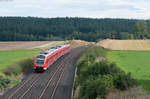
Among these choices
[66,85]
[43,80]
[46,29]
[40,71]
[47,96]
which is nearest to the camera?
[47,96]

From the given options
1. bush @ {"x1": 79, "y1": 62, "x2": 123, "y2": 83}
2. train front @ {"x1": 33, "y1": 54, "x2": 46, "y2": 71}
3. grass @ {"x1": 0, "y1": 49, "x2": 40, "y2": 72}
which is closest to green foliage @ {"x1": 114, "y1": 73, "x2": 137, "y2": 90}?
bush @ {"x1": 79, "y1": 62, "x2": 123, "y2": 83}

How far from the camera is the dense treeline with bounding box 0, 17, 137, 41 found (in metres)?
128

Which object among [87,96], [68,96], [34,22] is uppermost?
[34,22]

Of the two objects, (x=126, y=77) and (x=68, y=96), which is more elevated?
(x=126, y=77)

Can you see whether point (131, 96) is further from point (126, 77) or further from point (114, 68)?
point (114, 68)

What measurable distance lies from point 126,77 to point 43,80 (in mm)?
15522

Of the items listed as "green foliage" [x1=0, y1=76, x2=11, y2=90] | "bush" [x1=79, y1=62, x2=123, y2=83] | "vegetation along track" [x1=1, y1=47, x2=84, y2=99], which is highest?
"bush" [x1=79, y1=62, x2=123, y2=83]

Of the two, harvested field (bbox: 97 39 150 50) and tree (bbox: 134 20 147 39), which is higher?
tree (bbox: 134 20 147 39)

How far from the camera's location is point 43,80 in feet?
104

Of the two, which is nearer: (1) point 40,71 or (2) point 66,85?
(2) point 66,85

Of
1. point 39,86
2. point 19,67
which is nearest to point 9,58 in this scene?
point 19,67

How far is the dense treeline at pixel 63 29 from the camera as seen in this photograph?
12838 cm

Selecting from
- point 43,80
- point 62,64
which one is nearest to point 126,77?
point 43,80

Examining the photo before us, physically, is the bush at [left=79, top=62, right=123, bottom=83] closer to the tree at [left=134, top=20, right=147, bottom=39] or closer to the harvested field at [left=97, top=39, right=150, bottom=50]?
the harvested field at [left=97, top=39, right=150, bottom=50]
